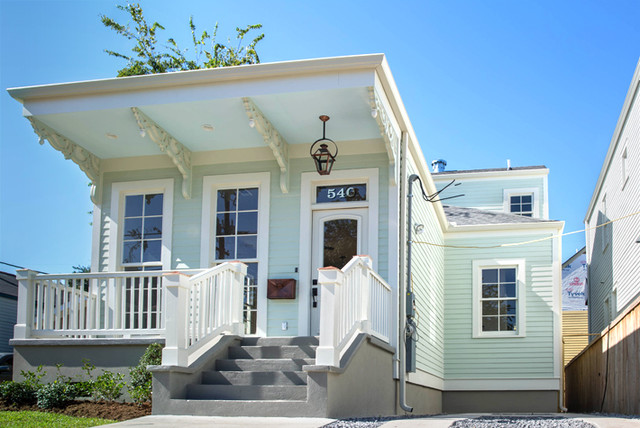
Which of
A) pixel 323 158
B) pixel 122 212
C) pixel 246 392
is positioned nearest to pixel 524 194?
pixel 323 158

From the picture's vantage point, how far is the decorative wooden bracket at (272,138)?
26.1 feet

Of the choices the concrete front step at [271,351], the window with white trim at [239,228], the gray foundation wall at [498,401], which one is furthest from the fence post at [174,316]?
the gray foundation wall at [498,401]

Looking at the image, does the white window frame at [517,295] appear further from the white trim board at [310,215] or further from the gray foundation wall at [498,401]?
the white trim board at [310,215]

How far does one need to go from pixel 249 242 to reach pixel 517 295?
21.1ft

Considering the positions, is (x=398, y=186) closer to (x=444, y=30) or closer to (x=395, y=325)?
(x=395, y=325)

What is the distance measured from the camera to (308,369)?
591cm

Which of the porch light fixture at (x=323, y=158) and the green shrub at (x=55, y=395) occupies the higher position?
the porch light fixture at (x=323, y=158)

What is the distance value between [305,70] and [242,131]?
1.66 metres

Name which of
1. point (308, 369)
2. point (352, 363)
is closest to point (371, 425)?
point (308, 369)

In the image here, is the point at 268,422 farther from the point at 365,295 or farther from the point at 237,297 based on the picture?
the point at 237,297

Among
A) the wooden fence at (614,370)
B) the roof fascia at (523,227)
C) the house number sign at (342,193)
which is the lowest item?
the wooden fence at (614,370)

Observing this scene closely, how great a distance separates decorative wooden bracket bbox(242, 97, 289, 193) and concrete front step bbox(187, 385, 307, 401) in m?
3.08

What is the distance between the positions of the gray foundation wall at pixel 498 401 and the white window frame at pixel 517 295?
112 cm

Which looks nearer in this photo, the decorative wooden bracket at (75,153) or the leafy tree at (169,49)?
the decorative wooden bracket at (75,153)
